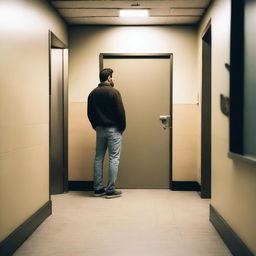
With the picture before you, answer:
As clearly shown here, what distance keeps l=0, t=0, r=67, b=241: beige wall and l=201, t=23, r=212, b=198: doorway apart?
193cm

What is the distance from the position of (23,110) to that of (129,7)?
1987 mm

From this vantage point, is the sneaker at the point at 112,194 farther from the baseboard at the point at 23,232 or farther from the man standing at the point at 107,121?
the baseboard at the point at 23,232

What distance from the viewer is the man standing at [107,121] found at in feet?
14.8

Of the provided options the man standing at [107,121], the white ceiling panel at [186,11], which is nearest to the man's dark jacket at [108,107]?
the man standing at [107,121]

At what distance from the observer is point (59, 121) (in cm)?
484

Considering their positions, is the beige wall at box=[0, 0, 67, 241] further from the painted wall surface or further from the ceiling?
the painted wall surface

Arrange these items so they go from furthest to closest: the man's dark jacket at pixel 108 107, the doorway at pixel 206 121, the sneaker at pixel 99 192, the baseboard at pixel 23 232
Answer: the sneaker at pixel 99 192 < the doorway at pixel 206 121 < the man's dark jacket at pixel 108 107 < the baseboard at pixel 23 232

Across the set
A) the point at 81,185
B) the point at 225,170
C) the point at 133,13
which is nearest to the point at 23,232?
→ the point at 225,170

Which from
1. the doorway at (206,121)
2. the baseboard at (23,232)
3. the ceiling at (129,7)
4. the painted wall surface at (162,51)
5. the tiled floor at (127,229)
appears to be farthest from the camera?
the painted wall surface at (162,51)

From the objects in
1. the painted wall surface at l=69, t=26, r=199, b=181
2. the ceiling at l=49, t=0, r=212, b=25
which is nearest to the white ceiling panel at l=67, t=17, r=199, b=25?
the ceiling at l=49, t=0, r=212, b=25

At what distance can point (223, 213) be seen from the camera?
10.3 ft

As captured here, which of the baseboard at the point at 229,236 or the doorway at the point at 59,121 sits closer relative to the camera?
the baseboard at the point at 229,236

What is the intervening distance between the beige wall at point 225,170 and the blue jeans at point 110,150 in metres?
1.37

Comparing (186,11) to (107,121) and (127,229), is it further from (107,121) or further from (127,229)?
(127,229)
